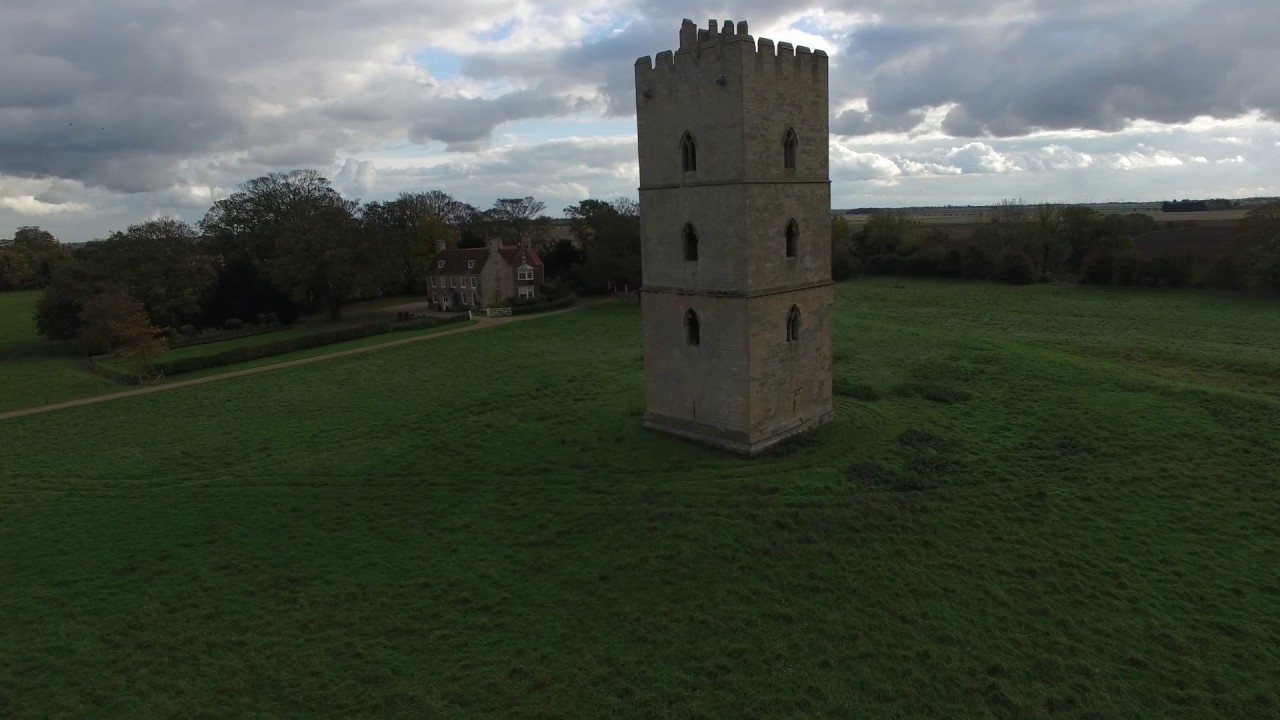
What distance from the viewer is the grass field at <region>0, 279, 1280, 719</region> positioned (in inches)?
538

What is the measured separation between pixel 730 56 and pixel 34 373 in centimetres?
4388

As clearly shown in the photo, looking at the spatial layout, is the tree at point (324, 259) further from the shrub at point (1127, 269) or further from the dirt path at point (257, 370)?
the shrub at point (1127, 269)

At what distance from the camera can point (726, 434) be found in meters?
23.2

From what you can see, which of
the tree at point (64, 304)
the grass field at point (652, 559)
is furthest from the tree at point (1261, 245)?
the tree at point (64, 304)

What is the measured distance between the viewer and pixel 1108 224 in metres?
75.1

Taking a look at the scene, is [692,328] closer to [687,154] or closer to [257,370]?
[687,154]

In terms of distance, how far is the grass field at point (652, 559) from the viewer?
44.8 feet

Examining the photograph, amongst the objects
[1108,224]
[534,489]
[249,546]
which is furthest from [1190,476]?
[1108,224]

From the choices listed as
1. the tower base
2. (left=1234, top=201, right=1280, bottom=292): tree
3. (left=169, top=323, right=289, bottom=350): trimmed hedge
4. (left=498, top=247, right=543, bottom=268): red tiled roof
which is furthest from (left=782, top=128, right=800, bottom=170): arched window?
(left=1234, top=201, right=1280, bottom=292): tree

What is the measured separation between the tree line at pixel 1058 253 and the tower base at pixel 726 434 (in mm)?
54851

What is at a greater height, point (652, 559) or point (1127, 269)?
point (1127, 269)

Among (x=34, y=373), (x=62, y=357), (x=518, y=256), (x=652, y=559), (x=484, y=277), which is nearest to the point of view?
(x=652, y=559)

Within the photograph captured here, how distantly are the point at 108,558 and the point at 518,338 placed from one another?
31.4 m

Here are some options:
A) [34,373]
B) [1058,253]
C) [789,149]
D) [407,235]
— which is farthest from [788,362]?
[1058,253]
